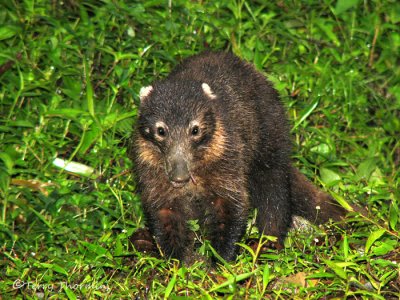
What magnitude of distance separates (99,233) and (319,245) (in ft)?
6.11

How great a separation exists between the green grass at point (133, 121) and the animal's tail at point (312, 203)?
0.13m

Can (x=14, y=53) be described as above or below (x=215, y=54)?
below

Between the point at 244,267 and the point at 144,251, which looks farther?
the point at 144,251

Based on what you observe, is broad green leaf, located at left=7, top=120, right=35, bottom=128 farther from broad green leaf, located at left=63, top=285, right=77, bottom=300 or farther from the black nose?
broad green leaf, located at left=63, top=285, right=77, bottom=300

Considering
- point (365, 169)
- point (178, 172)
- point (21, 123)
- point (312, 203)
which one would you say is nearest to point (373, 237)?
point (312, 203)

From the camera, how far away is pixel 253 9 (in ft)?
31.1

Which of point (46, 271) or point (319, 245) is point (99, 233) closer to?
point (46, 271)

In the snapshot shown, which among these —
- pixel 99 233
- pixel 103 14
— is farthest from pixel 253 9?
pixel 99 233

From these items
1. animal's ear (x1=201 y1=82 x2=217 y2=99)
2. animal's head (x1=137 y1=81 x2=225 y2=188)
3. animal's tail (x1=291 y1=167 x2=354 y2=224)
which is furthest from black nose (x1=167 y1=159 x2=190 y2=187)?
animal's tail (x1=291 y1=167 x2=354 y2=224)

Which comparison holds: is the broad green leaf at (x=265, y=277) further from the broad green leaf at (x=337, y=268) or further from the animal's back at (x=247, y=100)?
the animal's back at (x=247, y=100)

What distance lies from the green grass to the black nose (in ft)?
2.05

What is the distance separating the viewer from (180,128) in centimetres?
643

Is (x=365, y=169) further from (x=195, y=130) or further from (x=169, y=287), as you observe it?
(x=169, y=287)

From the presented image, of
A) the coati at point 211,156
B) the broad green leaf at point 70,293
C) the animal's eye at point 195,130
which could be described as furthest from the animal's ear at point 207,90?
the broad green leaf at point 70,293
